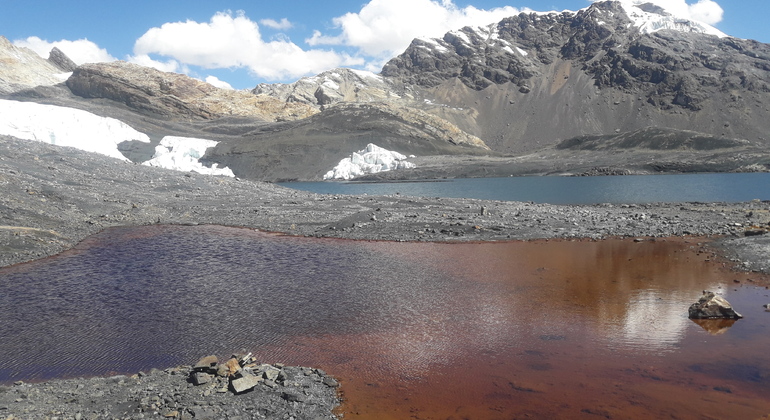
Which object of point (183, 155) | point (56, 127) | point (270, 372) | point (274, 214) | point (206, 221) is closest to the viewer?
point (270, 372)

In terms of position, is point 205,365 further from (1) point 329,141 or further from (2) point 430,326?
(1) point 329,141

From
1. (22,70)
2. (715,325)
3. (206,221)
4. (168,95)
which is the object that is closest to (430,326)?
(715,325)

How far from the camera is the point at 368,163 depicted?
5295 inches

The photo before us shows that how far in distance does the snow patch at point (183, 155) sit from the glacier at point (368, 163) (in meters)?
29.1

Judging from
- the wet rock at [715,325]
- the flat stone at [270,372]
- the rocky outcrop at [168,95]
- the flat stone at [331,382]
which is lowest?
the flat stone at [331,382]

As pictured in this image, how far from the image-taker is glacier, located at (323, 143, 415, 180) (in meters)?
131

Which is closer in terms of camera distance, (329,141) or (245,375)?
(245,375)

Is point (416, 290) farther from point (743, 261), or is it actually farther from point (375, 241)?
point (743, 261)

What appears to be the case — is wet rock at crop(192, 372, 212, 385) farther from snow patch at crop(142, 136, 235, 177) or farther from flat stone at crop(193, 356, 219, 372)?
snow patch at crop(142, 136, 235, 177)

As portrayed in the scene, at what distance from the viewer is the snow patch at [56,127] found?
8512 cm

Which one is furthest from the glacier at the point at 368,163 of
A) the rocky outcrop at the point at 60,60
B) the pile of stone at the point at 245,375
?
the rocky outcrop at the point at 60,60

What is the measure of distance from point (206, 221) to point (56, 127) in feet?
230

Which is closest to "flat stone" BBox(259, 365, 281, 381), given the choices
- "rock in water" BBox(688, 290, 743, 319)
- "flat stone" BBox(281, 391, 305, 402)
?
"flat stone" BBox(281, 391, 305, 402)

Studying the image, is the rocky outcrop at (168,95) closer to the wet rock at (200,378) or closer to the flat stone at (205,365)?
the flat stone at (205,365)
